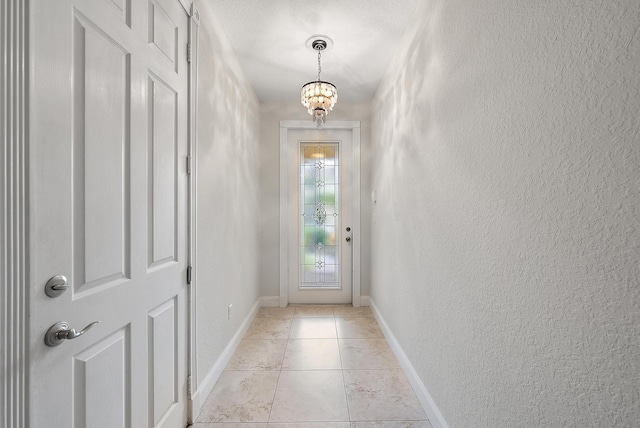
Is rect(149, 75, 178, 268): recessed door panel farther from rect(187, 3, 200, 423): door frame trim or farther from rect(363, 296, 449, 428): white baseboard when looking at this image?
rect(363, 296, 449, 428): white baseboard

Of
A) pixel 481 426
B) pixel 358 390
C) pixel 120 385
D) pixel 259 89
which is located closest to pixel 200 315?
pixel 120 385

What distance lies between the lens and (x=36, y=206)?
0.79m

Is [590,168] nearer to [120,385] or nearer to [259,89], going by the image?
[120,385]

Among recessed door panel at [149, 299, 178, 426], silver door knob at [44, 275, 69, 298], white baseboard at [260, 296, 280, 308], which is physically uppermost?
silver door knob at [44, 275, 69, 298]

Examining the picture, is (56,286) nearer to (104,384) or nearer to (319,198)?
(104,384)

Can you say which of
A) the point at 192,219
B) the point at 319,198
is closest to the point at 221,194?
the point at 192,219

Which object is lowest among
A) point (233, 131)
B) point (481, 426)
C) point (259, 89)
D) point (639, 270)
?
point (481, 426)

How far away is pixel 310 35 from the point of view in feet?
7.36

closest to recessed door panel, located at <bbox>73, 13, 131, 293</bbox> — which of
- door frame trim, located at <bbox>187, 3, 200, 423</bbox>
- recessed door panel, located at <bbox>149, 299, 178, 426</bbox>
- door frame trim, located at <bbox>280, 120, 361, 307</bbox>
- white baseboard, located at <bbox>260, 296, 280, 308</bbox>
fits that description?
recessed door panel, located at <bbox>149, 299, 178, 426</bbox>

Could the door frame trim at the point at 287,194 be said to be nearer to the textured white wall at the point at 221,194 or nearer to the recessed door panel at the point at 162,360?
the textured white wall at the point at 221,194

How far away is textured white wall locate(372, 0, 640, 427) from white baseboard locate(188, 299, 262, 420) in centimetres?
136

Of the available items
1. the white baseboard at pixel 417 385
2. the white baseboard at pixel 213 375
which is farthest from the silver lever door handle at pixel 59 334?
the white baseboard at pixel 417 385

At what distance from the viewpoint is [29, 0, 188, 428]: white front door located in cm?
81

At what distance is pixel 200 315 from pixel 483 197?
1.68 meters
